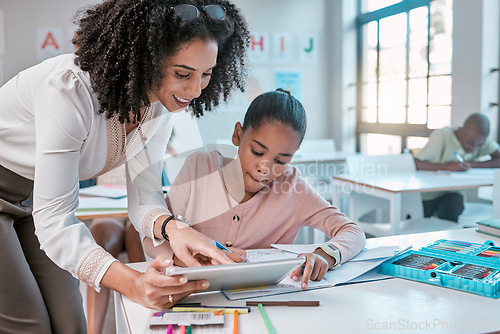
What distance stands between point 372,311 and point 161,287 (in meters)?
0.38

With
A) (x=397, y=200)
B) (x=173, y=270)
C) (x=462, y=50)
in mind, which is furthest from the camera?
(x=462, y=50)

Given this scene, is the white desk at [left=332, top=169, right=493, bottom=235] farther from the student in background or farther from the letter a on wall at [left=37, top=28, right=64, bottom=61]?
the letter a on wall at [left=37, top=28, right=64, bottom=61]

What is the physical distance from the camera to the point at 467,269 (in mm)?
982

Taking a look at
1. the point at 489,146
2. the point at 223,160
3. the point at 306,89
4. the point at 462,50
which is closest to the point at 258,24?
the point at 306,89

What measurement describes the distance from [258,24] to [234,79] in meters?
4.46

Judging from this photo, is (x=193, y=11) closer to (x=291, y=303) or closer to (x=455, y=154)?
(x=291, y=303)

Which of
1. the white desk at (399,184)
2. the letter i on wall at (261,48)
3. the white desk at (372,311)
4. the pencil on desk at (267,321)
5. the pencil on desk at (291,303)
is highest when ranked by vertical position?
the letter i on wall at (261,48)

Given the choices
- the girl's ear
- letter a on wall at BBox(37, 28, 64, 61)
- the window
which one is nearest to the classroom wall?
letter a on wall at BBox(37, 28, 64, 61)

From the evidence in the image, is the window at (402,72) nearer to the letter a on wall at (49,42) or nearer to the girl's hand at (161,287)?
the letter a on wall at (49,42)

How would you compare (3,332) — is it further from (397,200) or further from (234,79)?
(397,200)

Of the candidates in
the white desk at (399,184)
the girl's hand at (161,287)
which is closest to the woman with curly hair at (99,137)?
the girl's hand at (161,287)

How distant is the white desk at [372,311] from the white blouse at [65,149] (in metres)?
0.16

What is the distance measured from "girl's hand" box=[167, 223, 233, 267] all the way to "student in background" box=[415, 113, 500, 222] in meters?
2.66

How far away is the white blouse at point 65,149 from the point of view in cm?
87
